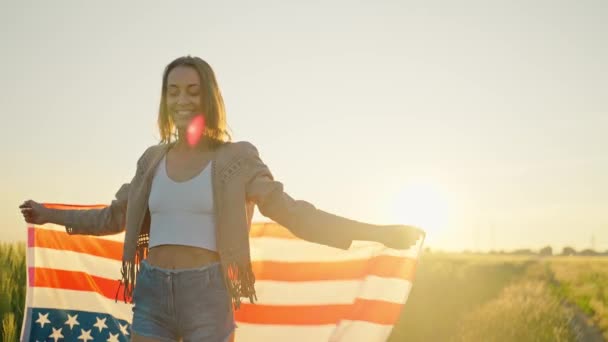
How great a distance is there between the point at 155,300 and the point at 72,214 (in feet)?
4.42

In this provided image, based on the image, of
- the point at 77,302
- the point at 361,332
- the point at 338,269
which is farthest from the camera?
the point at 77,302

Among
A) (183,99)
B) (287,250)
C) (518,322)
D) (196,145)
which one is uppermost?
(183,99)

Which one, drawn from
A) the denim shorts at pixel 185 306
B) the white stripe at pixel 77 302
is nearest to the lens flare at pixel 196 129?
the denim shorts at pixel 185 306

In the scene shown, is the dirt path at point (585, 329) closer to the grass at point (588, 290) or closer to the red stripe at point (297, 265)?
the grass at point (588, 290)

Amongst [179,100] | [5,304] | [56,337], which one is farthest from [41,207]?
[5,304]

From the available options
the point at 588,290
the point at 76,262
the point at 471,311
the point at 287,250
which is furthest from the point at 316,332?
the point at 588,290

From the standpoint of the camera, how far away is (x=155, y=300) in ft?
13.9

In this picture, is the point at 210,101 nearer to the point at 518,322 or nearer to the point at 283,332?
the point at 283,332

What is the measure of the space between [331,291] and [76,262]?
2.47 metres

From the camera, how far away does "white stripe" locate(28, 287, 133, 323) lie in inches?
278

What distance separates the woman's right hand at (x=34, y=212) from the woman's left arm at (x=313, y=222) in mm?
1891

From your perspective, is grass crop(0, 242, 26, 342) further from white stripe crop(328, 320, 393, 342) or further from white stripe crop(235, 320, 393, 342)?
white stripe crop(328, 320, 393, 342)

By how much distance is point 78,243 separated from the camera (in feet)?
24.3

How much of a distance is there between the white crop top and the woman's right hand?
5.17 ft
